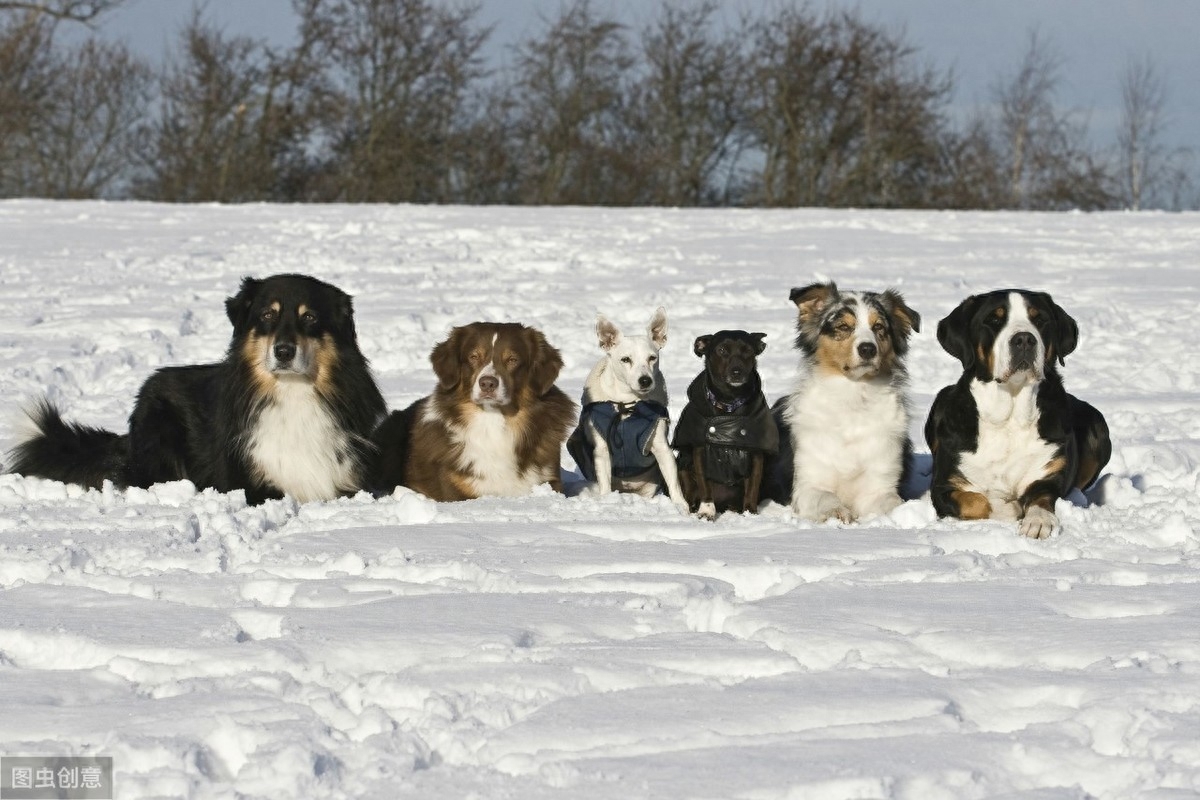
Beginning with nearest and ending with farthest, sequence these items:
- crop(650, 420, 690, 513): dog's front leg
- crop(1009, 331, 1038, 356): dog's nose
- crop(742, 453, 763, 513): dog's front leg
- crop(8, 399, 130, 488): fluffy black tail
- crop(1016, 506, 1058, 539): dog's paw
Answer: crop(1016, 506, 1058, 539): dog's paw
crop(1009, 331, 1038, 356): dog's nose
crop(742, 453, 763, 513): dog's front leg
crop(650, 420, 690, 513): dog's front leg
crop(8, 399, 130, 488): fluffy black tail

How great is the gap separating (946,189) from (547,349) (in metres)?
28.9

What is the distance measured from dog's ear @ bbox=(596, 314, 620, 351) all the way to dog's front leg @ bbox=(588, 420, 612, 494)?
0.51m

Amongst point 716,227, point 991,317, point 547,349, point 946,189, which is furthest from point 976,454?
point 946,189

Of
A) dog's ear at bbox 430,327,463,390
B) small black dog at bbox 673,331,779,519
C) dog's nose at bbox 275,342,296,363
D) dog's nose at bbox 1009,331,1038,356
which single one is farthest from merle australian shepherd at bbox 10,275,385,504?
dog's nose at bbox 1009,331,1038,356

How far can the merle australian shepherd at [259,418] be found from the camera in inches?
271

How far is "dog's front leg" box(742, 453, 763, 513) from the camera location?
7000 millimetres

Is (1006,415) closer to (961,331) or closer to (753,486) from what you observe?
(961,331)

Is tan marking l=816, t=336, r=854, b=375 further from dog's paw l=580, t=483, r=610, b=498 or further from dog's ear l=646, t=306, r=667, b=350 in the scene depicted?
dog's paw l=580, t=483, r=610, b=498

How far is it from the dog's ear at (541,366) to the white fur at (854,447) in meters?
1.43

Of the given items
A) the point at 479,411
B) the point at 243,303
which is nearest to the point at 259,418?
the point at 243,303

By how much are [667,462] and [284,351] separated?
2042mm

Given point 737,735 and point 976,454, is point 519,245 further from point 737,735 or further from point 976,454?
point 737,735

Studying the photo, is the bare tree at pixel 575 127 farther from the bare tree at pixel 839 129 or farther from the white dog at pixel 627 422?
the white dog at pixel 627 422

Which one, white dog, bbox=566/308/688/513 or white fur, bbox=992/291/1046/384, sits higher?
white fur, bbox=992/291/1046/384
